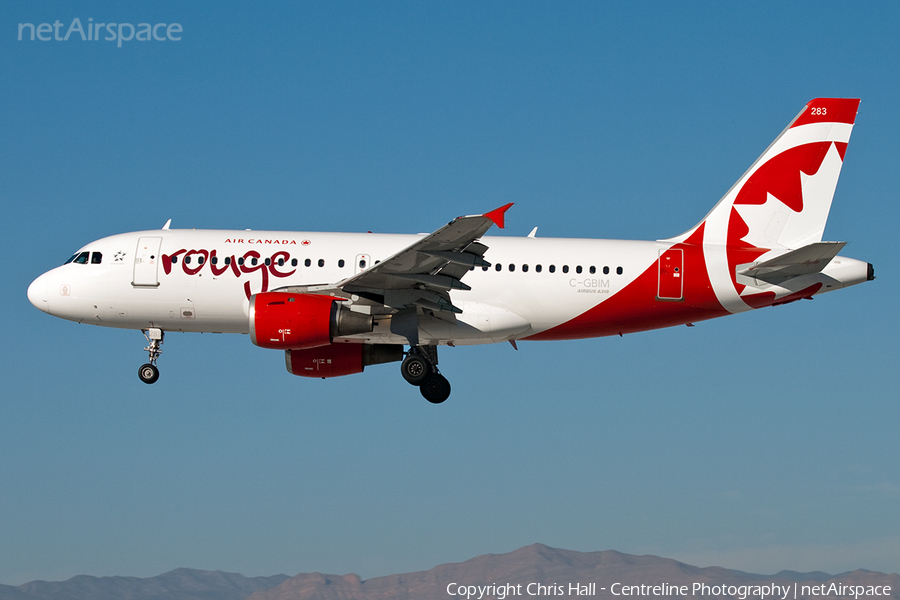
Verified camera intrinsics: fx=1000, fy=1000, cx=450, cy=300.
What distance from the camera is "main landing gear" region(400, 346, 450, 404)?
32.8 m

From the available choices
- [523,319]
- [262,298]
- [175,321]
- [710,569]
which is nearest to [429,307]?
[523,319]

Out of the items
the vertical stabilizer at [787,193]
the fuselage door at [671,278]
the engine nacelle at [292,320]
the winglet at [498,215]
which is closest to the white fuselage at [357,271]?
the fuselage door at [671,278]

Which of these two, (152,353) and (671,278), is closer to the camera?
(671,278)

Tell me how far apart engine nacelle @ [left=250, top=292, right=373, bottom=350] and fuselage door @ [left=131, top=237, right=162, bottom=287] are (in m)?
4.13

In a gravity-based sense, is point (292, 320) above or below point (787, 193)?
below

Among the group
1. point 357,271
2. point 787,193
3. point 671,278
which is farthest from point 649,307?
point 357,271

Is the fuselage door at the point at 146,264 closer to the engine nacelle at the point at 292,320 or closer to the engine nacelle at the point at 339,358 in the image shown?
the engine nacelle at the point at 292,320

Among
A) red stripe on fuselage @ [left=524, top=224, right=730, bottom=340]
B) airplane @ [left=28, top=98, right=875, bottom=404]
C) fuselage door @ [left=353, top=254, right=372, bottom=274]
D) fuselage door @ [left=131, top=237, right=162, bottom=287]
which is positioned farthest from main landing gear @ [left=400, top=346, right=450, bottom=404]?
fuselage door @ [left=131, top=237, right=162, bottom=287]

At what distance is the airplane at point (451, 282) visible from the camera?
101 ft

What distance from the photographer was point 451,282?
3023 centimetres

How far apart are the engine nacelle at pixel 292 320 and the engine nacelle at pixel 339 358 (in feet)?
13.0

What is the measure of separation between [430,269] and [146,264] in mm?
9696

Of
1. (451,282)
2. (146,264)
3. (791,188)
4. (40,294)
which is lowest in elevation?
(451,282)

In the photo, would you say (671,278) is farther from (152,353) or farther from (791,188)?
(152,353)
